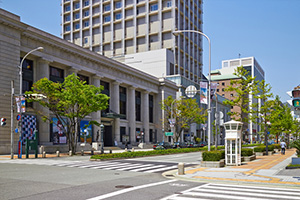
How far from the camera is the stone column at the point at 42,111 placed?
44.9 m

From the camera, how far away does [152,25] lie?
291 feet

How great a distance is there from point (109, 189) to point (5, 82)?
31.1 metres

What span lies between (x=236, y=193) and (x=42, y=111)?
1477 inches

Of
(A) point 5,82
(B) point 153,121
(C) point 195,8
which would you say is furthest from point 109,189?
(C) point 195,8

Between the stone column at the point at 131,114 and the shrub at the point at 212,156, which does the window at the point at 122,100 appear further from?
the shrub at the point at 212,156

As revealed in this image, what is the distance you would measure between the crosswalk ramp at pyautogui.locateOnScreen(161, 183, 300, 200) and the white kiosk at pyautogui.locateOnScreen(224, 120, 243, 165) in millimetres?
8937

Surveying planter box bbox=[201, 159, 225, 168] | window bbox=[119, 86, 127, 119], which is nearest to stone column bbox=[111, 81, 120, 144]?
window bbox=[119, 86, 127, 119]

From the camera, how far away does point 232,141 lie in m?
23.6

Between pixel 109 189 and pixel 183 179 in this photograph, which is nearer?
pixel 109 189

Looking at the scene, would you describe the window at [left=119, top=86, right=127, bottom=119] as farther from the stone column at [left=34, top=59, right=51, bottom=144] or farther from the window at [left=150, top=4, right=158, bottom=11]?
the window at [left=150, top=4, right=158, bottom=11]

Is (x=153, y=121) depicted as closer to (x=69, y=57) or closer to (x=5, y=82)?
(x=69, y=57)

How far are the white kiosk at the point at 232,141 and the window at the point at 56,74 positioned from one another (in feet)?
110

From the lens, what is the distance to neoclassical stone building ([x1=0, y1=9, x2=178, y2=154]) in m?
39.1

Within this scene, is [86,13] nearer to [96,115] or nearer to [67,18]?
[67,18]
